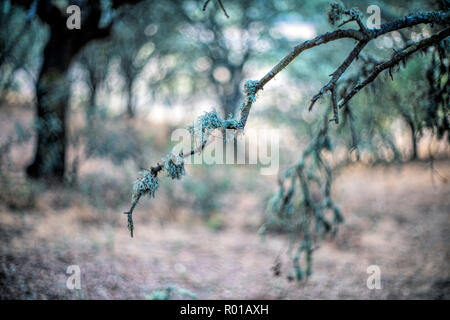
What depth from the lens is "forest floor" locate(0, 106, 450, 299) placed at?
13.0ft

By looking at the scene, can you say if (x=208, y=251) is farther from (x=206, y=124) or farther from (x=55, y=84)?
(x=55, y=84)

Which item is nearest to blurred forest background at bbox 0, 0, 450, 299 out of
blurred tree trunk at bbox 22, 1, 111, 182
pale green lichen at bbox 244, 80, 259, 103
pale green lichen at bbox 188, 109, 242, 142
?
blurred tree trunk at bbox 22, 1, 111, 182

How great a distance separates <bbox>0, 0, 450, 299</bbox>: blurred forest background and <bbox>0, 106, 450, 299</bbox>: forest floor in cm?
4

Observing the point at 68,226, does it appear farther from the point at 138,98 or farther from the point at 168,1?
the point at 138,98

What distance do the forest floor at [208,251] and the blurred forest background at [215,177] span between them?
1.5 inches

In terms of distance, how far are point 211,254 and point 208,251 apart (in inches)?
7.3

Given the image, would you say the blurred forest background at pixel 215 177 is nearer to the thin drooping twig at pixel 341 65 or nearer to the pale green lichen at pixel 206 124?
the thin drooping twig at pixel 341 65

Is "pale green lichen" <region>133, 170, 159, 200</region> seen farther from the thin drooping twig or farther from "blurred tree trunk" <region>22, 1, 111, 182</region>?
"blurred tree trunk" <region>22, 1, 111, 182</region>

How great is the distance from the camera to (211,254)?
6.26m

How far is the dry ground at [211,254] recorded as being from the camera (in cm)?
396

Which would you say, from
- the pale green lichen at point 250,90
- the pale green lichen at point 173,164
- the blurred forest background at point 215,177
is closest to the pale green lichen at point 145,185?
the pale green lichen at point 173,164

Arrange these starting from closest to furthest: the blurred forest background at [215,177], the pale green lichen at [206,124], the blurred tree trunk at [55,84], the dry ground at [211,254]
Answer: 1. the pale green lichen at [206,124]
2. the dry ground at [211,254]
3. the blurred forest background at [215,177]
4. the blurred tree trunk at [55,84]
